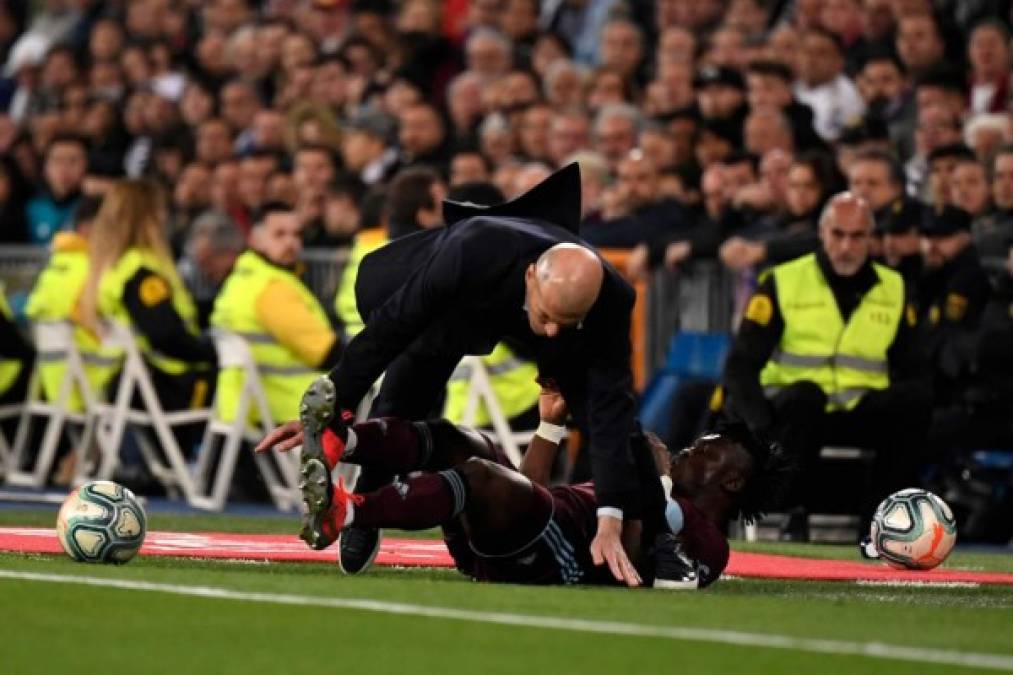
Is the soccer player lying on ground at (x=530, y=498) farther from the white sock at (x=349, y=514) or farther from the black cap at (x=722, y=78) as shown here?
the black cap at (x=722, y=78)

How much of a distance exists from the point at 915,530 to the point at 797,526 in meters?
3.28

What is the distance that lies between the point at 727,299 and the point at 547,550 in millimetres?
6701

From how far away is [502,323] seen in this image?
898 centimetres

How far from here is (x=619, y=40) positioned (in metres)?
19.0

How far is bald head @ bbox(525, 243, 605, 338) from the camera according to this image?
8.25 meters

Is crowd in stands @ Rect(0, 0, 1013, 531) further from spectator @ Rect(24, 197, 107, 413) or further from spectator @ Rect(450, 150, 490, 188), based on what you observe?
spectator @ Rect(24, 197, 107, 413)

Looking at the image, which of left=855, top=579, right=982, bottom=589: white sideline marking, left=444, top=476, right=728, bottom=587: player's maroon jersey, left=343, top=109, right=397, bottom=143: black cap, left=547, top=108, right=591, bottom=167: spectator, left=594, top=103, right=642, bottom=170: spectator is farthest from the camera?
left=343, top=109, right=397, bottom=143: black cap

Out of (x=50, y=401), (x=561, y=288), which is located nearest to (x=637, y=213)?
(x=50, y=401)

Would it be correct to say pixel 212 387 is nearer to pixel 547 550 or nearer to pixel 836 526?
pixel 836 526

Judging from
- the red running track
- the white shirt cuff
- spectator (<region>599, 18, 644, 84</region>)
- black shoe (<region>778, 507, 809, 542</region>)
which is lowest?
black shoe (<region>778, 507, 809, 542</region>)

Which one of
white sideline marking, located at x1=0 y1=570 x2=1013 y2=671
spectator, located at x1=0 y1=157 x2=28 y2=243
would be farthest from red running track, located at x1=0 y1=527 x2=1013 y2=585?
spectator, located at x1=0 y1=157 x2=28 y2=243

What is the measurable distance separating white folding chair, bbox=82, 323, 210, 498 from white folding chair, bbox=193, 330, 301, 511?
0.15 metres

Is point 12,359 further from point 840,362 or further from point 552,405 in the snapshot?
point 552,405

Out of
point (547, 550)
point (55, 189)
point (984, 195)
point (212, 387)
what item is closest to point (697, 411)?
point (984, 195)
